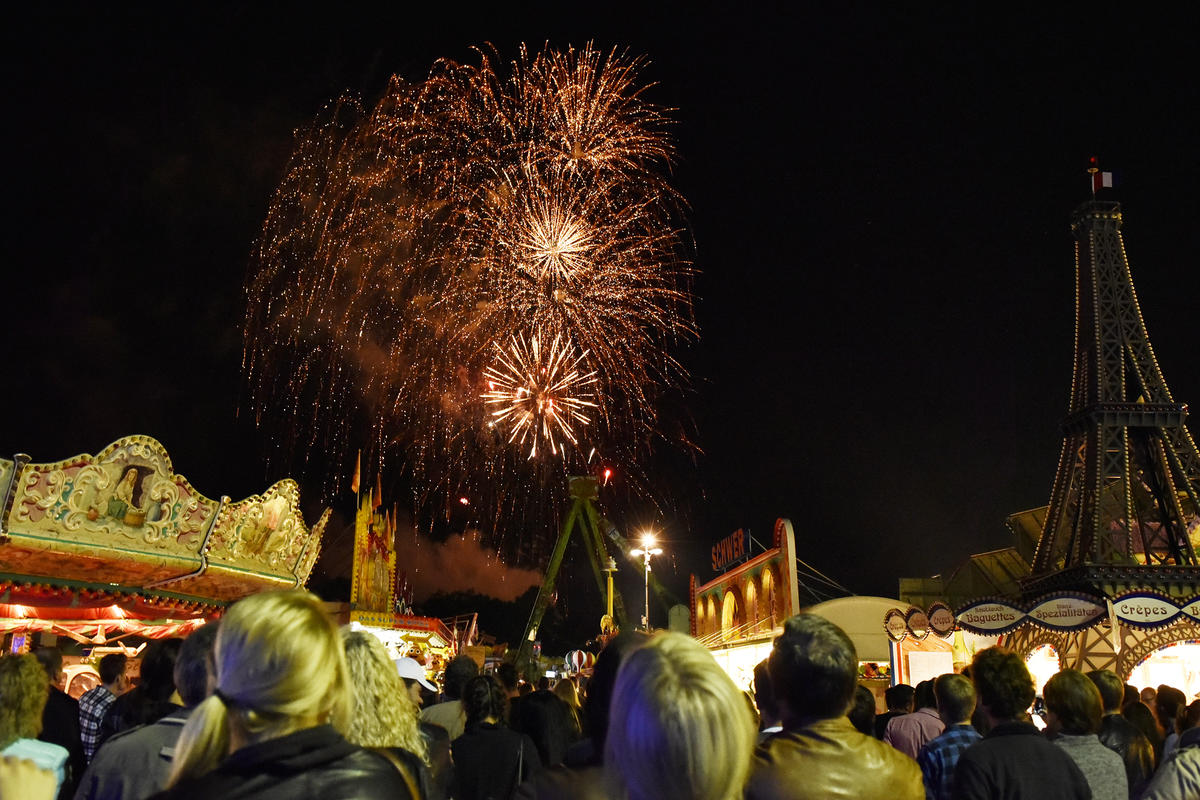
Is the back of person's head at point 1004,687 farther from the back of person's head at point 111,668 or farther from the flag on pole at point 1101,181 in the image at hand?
the flag on pole at point 1101,181

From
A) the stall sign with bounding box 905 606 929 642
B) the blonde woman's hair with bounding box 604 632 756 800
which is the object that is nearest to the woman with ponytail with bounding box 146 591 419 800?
the blonde woman's hair with bounding box 604 632 756 800

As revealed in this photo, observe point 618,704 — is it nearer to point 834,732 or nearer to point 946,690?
point 834,732

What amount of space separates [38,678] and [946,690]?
15.0 feet

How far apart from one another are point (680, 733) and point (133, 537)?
18160 millimetres

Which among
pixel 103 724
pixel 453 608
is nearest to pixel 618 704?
pixel 103 724

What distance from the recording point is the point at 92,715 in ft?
19.2

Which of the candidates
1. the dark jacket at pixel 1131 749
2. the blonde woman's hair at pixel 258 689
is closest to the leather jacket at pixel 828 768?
the blonde woman's hair at pixel 258 689

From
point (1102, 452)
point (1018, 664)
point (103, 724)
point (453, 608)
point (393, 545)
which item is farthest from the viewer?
point (453, 608)

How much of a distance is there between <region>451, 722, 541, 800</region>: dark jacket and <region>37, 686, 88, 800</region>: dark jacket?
257cm

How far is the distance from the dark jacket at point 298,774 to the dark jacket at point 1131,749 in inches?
199

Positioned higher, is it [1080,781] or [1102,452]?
[1102,452]

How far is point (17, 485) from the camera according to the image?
1564 centimetres

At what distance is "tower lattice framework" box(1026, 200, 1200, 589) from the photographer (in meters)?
32.7

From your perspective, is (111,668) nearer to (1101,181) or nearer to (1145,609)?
(1145,609)
